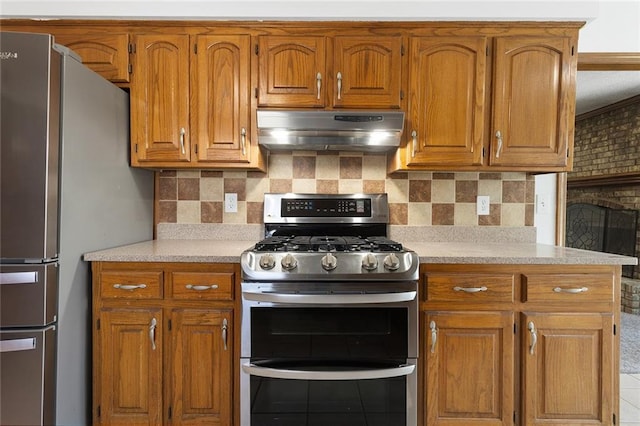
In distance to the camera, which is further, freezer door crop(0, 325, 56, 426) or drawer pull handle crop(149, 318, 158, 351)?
drawer pull handle crop(149, 318, 158, 351)

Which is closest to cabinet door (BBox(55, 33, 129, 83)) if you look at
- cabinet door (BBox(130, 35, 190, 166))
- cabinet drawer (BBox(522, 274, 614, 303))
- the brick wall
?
cabinet door (BBox(130, 35, 190, 166))

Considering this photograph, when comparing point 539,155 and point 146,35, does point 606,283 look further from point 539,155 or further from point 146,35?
point 146,35

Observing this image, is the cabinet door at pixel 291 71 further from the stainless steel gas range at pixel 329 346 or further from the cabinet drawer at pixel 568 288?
the cabinet drawer at pixel 568 288

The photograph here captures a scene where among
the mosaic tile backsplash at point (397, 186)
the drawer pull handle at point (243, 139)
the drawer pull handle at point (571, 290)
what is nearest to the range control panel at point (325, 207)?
the mosaic tile backsplash at point (397, 186)

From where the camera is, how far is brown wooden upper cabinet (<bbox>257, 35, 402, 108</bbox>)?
6.48 feet

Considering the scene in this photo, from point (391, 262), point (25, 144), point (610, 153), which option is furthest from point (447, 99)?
point (610, 153)

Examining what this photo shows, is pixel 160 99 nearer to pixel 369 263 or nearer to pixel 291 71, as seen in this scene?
pixel 291 71

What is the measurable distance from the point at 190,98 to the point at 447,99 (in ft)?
4.58

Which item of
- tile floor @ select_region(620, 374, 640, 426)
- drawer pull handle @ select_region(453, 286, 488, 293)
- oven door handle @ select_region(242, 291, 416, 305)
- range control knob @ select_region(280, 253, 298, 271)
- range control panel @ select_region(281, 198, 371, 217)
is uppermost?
range control panel @ select_region(281, 198, 371, 217)

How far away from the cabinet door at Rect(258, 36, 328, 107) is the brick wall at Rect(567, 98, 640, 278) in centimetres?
448

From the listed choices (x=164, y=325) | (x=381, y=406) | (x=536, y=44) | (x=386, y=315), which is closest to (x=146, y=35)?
(x=164, y=325)

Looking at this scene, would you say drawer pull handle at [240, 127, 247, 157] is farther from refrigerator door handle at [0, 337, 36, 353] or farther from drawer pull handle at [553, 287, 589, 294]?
drawer pull handle at [553, 287, 589, 294]

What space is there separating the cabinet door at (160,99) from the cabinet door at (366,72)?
830 millimetres

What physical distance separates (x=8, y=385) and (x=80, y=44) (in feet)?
5.55
